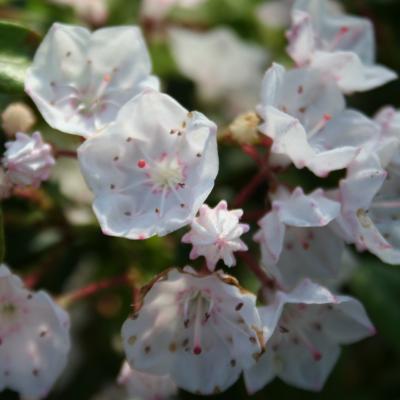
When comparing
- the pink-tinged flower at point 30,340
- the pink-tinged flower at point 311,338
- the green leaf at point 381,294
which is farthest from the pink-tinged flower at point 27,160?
the green leaf at point 381,294

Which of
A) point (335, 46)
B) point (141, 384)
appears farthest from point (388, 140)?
point (141, 384)

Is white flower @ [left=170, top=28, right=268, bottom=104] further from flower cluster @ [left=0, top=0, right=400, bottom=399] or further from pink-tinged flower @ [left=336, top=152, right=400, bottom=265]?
pink-tinged flower @ [left=336, top=152, right=400, bottom=265]

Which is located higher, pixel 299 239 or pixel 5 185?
pixel 5 185

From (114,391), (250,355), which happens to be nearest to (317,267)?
(250,355)

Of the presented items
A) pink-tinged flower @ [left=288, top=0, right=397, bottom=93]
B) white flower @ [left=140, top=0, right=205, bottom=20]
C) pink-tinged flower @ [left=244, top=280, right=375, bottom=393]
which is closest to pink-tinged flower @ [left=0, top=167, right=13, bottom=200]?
pink-tinged flower @ [left=244, top=280, right=375, bottom=393]

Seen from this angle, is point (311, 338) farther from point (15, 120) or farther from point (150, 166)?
point (15, 120)

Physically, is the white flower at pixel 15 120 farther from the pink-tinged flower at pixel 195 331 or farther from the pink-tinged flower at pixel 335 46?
the pink-tinged flower at pixel 335 46
